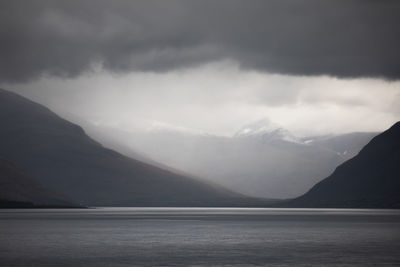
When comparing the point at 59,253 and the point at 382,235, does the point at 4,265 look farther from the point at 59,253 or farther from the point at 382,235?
the point at 382,235

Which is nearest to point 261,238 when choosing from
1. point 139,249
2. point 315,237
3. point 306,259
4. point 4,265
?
point 315,237

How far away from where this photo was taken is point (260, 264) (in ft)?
336

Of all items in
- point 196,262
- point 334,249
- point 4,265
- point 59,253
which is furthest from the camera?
point 334,249

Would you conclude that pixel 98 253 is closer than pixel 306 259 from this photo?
No

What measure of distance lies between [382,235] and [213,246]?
5053 cm

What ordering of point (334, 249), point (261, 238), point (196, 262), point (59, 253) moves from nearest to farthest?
point (196, 262)
point (59, 253)
point (334, 249)
point (261, 238)

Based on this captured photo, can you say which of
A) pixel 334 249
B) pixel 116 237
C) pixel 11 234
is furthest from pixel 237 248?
pixel 11 234

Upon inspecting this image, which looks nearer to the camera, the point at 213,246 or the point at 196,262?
the point at 196,262

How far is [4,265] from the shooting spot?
3885 inches

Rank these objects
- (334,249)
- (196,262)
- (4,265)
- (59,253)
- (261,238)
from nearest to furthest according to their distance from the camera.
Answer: (4,265)
(196,262)
(59,253)
(334,249)
(261,238)

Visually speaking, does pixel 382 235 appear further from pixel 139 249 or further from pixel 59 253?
pixel 59 253

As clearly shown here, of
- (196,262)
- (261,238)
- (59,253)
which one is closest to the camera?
(196,262)

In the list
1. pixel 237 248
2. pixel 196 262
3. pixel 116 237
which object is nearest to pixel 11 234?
pixel 116 237

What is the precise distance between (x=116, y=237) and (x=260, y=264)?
66.0m
